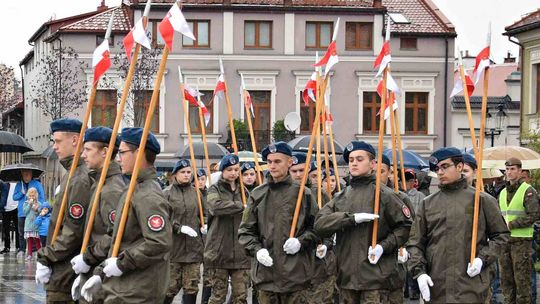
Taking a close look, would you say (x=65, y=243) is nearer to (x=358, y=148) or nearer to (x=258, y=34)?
(x=358, y=148)

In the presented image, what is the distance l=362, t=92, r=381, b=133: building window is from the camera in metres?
46.7

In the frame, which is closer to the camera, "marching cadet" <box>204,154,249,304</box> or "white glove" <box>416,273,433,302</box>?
"white glove" <box>416,273,433,302</box>

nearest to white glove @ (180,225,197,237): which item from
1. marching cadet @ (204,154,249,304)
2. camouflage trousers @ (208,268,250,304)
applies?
marching cadet @ (204,154,249,304)

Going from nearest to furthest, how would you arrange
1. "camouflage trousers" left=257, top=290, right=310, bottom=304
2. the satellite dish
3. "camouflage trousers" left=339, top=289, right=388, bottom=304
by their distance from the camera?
"camouflage trousers" left=339, top=289, right=388, bottom=304 < "camouflage trousers" left=257, top=290, right=310, bottom=304 < the satellite dish

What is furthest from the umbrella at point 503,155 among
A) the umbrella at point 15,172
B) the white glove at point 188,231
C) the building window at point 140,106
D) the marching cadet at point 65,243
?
the building window at point 140,106

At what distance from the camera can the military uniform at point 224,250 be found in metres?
12.6

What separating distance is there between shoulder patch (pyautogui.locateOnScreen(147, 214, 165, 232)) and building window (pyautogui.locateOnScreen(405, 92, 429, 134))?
130 feet

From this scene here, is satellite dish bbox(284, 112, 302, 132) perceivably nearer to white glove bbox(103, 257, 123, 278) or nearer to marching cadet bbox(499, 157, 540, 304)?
marching cadet bbox(499, 157, 540, 304)

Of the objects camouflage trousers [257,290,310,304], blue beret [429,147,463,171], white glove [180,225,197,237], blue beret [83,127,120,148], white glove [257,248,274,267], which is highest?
blue beret [83,127,120,148]

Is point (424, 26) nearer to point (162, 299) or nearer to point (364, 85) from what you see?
point (364, 85)

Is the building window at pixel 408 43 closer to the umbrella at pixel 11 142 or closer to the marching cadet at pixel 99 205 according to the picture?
the umbrella at pixel 11 142

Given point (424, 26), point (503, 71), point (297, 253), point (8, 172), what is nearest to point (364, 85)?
point (424, 26)

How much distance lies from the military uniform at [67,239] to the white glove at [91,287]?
3.03ft

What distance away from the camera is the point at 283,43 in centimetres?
4581
